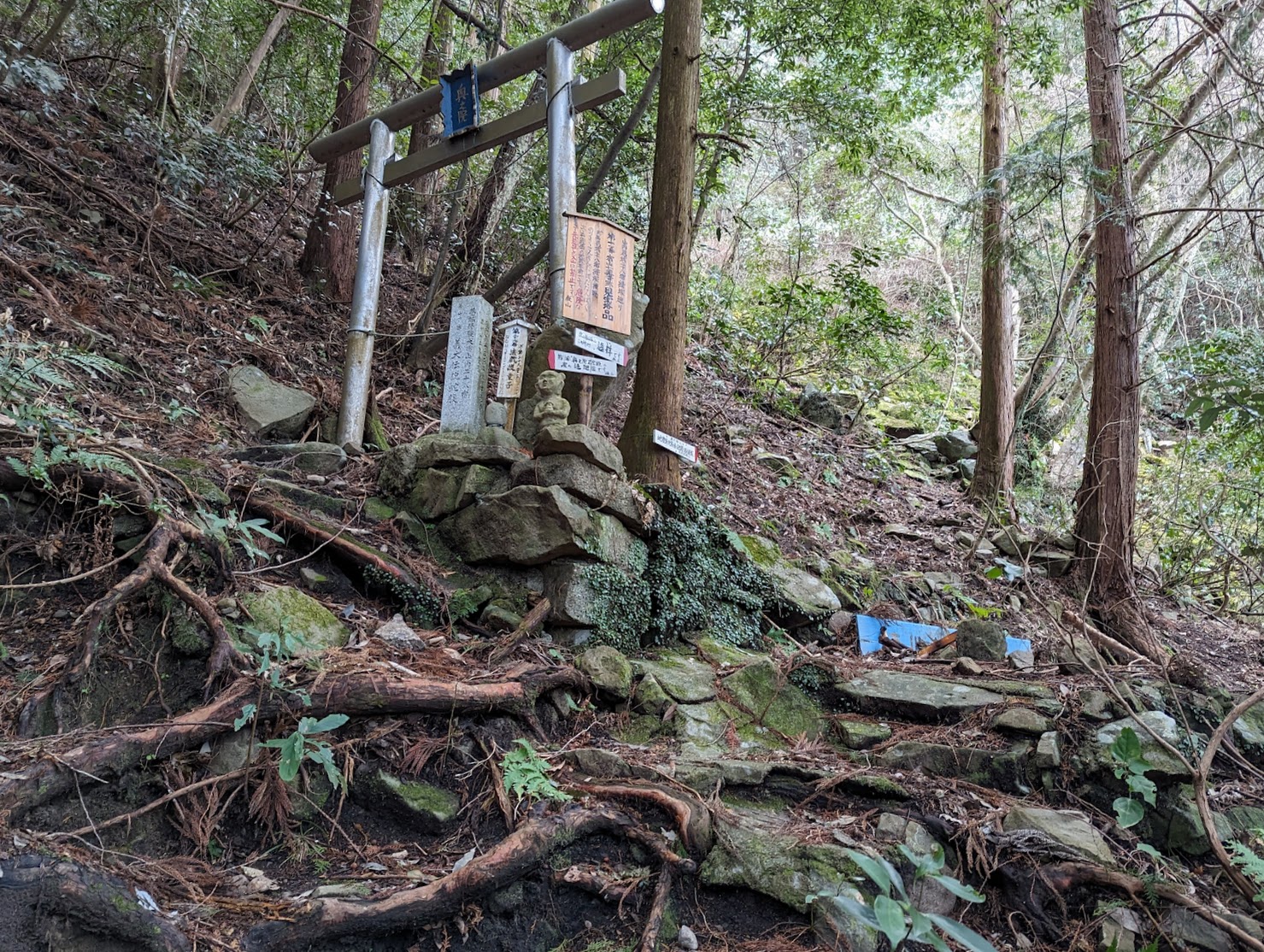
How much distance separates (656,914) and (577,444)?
2.76 m

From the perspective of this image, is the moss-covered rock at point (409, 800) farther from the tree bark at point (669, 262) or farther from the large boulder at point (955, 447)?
the large boulder at point (955, 447)

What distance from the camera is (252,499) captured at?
439 cm

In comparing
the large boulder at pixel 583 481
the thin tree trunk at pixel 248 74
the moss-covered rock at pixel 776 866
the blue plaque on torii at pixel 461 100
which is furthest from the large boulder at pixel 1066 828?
the thin tree trunk at pixel 248 74

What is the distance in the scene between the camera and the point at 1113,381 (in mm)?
7324

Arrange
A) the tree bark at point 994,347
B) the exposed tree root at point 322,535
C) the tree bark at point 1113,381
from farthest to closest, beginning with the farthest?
1. the tree bark at point 994,347
2. the tree bark at point 1113,381
3. the exposed tree root at point 322,535

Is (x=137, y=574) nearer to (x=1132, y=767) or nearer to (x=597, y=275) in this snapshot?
(x=597, y=275)

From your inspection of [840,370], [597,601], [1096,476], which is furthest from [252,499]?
[840,370]

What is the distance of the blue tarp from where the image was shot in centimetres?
591

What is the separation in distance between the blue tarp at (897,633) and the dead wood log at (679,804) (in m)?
2.91

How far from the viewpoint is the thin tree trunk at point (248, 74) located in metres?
9.62

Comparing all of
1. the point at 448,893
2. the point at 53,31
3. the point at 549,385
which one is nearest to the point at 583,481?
the point at 549,385

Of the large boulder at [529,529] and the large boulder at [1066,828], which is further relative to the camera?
the large boulder at [529,529]

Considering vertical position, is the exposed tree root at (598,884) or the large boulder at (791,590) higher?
the large boulder at (791,590)

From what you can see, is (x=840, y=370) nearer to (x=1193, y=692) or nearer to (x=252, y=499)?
(x=1193, y=692)
